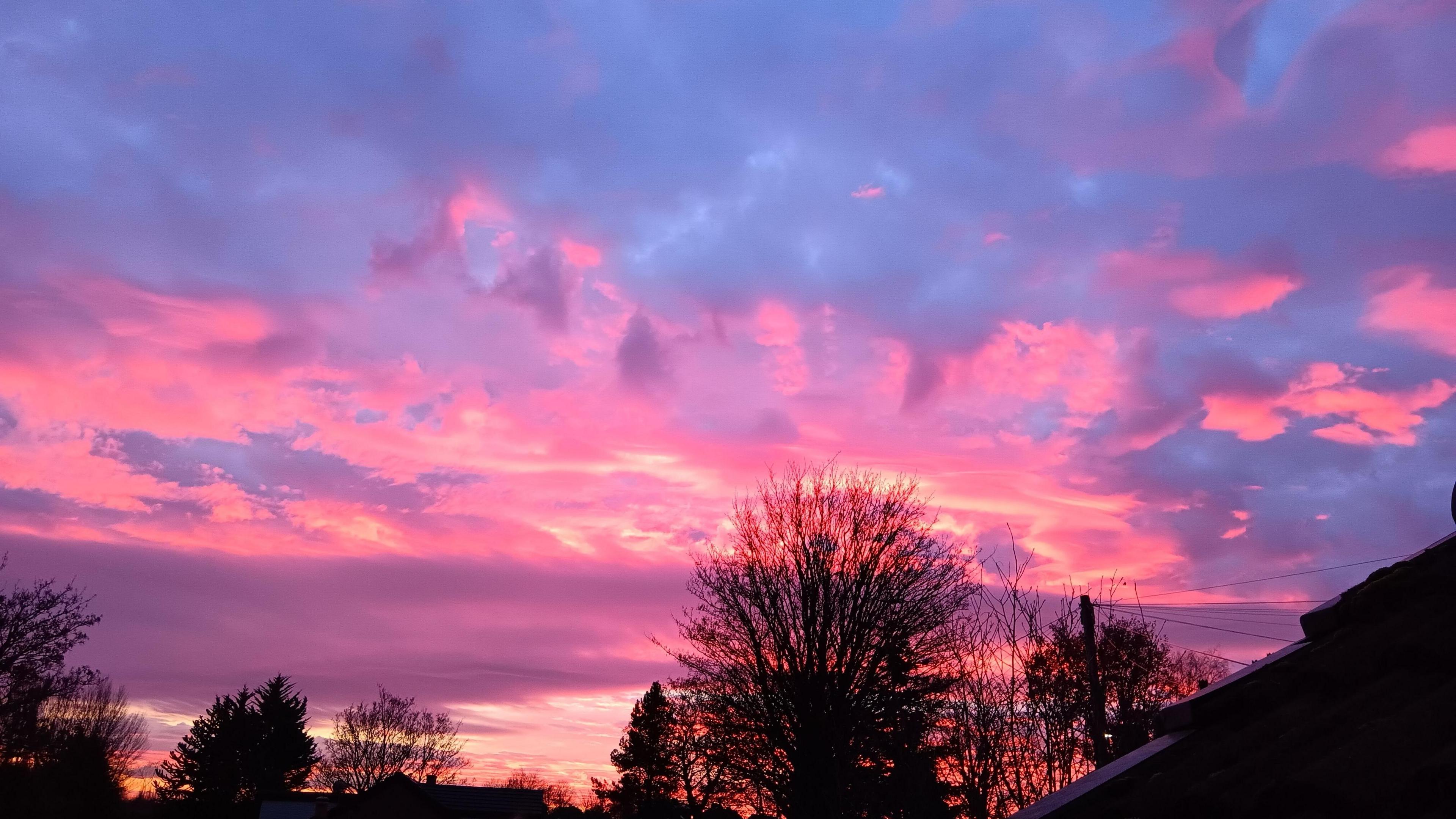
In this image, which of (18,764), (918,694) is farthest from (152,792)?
(918,694)

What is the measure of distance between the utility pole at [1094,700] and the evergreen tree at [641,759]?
154 ft

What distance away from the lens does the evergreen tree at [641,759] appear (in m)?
69.2

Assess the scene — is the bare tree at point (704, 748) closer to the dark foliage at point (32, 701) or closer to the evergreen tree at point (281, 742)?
the dark foliage at point (32, 701)

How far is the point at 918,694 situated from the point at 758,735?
15.7 ft

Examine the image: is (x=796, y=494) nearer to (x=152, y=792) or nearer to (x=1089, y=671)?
(x=1089, y=671)

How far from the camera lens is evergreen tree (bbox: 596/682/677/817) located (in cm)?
6919

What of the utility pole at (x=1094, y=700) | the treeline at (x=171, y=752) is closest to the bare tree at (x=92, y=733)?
the treeline at (x=171, y=752)

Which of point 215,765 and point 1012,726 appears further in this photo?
point 215,765

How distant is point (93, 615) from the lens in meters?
31.1

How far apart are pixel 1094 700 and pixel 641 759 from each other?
60.6 meters

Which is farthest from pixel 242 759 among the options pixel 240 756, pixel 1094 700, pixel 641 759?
pixel 1094 700

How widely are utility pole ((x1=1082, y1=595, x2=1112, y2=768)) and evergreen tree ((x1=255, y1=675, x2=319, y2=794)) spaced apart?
182ft

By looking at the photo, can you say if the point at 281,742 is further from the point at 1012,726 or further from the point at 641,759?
the point at 1012,726

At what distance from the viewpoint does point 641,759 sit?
73000mm
